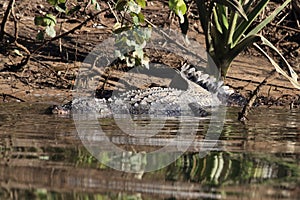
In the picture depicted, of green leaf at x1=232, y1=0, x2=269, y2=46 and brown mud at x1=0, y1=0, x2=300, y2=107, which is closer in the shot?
green leaf at x1=232, y1=0, x2=269, y2=46

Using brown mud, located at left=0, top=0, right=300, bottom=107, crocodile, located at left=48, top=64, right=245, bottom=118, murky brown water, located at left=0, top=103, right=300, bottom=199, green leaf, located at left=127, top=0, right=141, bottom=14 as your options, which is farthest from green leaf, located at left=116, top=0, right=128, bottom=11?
brown mud, located at left=0, top=0, right=300, bottom=107

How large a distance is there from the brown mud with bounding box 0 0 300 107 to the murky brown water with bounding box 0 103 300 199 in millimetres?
2122

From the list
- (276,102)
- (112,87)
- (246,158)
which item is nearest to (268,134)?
(246,158)

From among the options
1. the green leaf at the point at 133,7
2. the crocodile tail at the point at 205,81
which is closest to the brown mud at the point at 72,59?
the crocodile tail at the point at 205,81

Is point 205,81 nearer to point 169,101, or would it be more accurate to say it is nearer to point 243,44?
point 243,44

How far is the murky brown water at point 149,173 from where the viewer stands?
226 cm

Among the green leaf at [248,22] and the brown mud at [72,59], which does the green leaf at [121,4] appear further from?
the brown mud at [72,59]

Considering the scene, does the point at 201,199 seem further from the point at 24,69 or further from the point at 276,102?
the point at 24,69

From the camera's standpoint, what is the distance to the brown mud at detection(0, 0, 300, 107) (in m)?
6.20

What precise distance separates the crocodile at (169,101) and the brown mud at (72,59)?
355 millimetres

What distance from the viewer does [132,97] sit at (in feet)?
18.8

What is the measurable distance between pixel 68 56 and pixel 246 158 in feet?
13.5

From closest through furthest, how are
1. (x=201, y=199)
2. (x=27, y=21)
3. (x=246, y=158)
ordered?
(x=201, y=199) → (x=246, y=158) → (x=27, y=21)

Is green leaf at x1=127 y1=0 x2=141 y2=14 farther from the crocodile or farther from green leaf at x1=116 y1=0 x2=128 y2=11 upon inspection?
the crocodile
